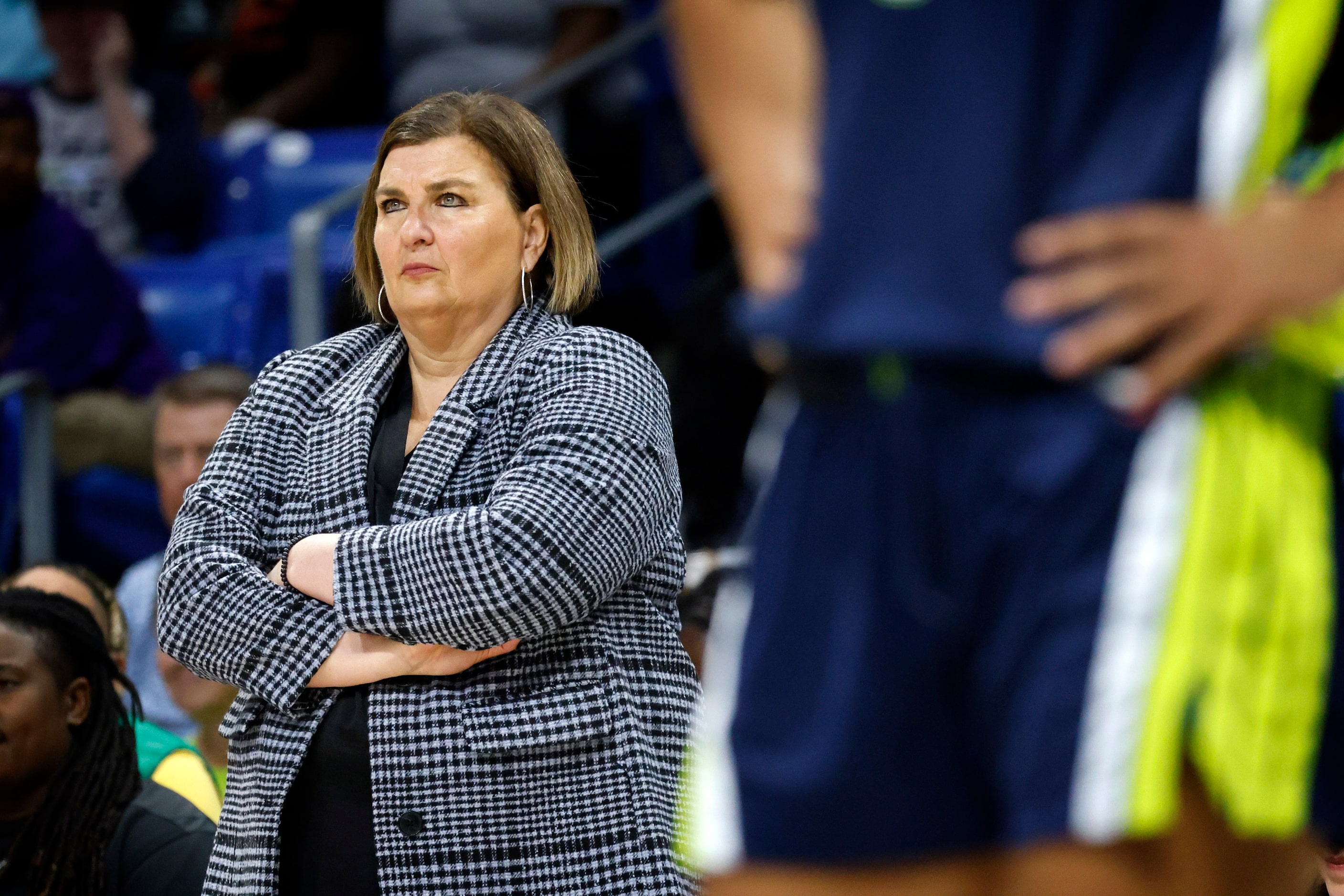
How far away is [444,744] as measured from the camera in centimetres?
236

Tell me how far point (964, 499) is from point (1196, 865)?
263mm

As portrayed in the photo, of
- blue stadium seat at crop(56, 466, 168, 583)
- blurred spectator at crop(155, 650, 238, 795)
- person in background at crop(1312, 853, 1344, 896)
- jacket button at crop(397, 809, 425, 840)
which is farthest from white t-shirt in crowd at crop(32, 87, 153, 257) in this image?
person in background at crop(1312, 853, 1344, 896)

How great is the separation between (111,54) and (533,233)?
4.57 metres

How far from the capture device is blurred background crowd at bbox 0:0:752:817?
475 centimetres

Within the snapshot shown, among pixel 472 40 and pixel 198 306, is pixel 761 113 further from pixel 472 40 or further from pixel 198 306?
pixel 472 40

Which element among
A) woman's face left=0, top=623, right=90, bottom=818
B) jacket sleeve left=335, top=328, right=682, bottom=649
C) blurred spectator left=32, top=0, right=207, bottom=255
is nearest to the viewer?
jacket sleeve left=335, top=328, right=682, bottom=649

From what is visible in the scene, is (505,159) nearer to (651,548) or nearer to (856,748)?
(651,548)

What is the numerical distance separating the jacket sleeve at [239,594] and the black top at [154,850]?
747 mm

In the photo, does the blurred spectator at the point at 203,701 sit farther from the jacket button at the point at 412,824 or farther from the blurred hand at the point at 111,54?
the blurred hand at the point at 111,54

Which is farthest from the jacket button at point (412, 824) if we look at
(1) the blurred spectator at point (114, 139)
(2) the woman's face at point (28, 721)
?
(1) the blurred spectator at point (114, 139)

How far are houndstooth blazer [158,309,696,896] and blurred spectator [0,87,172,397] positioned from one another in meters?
3.26

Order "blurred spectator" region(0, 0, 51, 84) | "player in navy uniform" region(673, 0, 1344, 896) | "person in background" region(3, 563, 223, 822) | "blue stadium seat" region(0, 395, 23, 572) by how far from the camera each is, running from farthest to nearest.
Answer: "blurred spectator" region(0, 0, 51, 84) → "blue stadium seat" region(0, 395, 23, 572) → "person in background" region(3, 563, 223, 822) → "player in navy uniform" region(673, 0, 1344, 896)

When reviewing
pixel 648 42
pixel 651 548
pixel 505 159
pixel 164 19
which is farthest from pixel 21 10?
pixel 651 548

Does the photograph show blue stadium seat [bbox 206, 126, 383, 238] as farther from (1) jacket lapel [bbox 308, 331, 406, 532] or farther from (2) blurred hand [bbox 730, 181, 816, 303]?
(2) blurred hand [bbox 730, 181, 816, 303]
